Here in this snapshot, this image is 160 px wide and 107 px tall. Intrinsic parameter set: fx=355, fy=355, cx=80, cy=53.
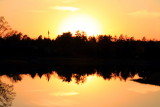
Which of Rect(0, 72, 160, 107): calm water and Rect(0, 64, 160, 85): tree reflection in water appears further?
Rect(0, 64, 160, 85): tree reflection in water

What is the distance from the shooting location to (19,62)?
76750mm

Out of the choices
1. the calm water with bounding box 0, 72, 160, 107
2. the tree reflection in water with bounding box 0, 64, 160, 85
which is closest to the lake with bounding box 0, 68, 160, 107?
the calm water with bounding box 0, 72, 160, 107

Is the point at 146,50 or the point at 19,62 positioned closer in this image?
the point at 19,62

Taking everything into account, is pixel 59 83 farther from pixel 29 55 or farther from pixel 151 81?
pixel 29 55

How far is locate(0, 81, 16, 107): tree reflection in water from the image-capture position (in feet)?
99.1

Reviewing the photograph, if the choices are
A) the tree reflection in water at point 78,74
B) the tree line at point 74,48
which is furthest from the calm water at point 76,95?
the tree line at point 74,48

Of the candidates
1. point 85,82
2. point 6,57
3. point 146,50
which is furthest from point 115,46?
point 85,82

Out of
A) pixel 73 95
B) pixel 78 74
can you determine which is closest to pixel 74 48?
pixel 78 74

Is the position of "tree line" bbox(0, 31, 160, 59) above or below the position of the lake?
above

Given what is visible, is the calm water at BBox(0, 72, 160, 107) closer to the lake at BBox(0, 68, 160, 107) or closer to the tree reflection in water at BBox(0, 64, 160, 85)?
the lake at BBox(0, 68, 160, 107)

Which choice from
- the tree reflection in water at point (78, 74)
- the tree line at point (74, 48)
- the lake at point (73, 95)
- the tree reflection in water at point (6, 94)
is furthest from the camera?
the tree line at point (74, 48)

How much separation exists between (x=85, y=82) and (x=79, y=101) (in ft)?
59.0

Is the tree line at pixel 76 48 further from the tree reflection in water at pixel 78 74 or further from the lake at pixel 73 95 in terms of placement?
the lake at pixel 73 95

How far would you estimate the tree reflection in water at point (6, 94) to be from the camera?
3020cm
